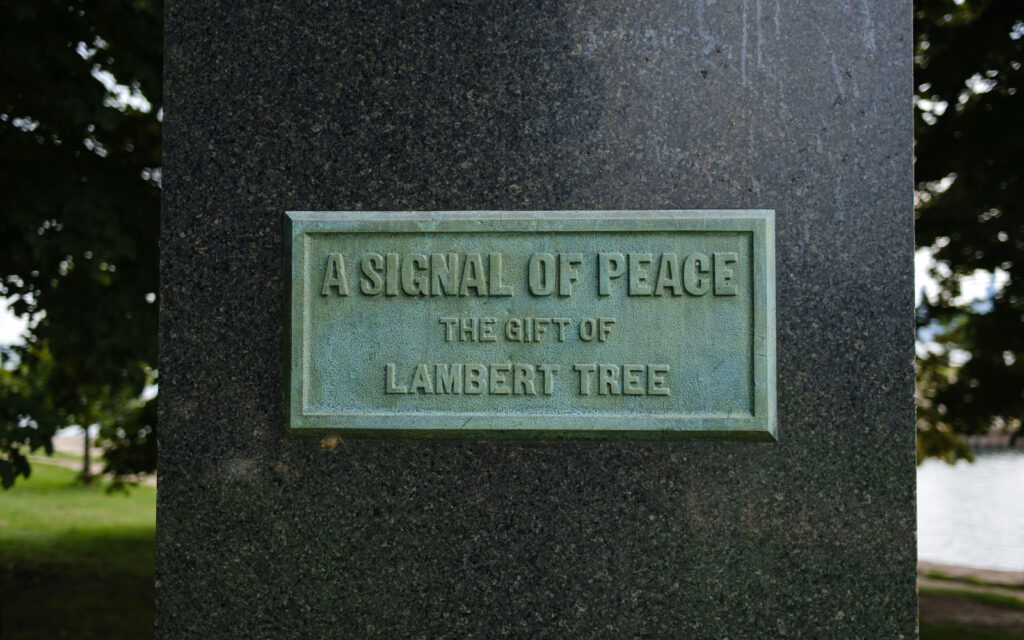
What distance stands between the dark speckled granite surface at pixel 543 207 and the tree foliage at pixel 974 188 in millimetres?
4587

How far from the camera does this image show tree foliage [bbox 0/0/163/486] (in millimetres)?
5477

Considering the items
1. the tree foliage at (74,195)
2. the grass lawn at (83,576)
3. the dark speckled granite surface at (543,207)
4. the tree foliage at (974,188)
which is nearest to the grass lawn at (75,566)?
the grass lawn at (83,576)

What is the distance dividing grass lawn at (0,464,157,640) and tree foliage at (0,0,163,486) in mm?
2278

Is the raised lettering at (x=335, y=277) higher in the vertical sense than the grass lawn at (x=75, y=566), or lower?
higher

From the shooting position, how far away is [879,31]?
2680 millimetres

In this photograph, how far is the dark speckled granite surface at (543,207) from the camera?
2615 mm

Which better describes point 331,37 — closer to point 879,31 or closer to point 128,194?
point 879,31

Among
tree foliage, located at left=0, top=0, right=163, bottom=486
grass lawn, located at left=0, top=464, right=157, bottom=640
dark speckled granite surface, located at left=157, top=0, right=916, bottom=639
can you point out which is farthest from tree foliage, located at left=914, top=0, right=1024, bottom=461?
grass lawn, located at left=0, top=464, right=157, bottom=640

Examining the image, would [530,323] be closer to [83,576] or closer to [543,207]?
[543,207]

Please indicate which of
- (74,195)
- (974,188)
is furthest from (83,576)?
(974,188)

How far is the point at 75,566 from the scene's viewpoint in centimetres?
910

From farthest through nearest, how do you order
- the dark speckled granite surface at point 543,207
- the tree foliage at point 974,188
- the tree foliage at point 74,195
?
the tree foliage at point 974,188
the tree foliage at point 74,195
the dark speckled granite surface at point 543,207

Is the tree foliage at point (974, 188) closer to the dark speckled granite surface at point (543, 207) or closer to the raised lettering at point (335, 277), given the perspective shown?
the dark speckled granite surface at point (543, 207)

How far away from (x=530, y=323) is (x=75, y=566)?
859 cm
